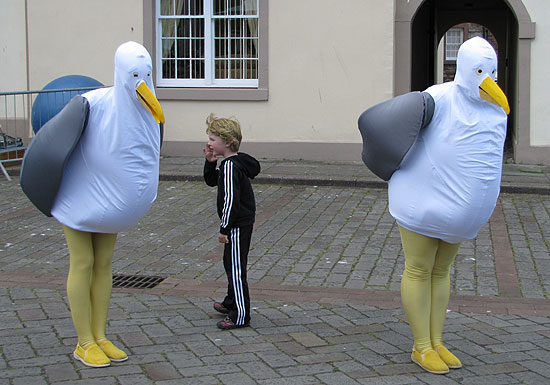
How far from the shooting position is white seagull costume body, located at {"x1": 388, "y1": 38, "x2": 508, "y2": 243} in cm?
405

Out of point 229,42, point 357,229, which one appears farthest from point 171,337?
point 229,42

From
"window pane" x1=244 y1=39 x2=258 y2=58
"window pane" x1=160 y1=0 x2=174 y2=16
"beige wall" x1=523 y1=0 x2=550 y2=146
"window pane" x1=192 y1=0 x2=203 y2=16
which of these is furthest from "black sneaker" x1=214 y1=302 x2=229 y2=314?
"window pane" x1=160 y1=0 x2=174 y2=16

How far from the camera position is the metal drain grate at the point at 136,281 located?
20.2 feet

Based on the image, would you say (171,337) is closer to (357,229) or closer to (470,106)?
(470,106)

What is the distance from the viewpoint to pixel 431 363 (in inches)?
169

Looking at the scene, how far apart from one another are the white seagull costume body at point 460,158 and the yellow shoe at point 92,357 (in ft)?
6.30

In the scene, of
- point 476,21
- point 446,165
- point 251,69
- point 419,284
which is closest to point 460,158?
point 446,165

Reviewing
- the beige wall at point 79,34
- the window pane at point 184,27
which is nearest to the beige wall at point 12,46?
the beige wall at point 79,34

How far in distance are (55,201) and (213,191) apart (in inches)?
237

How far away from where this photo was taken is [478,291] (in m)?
6.00

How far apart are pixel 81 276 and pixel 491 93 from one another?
251cm

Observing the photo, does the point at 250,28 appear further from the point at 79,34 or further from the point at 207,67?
the point at 79,34

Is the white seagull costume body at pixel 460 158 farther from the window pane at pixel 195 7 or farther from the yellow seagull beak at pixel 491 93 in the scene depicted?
the window pane at pixel 195 7

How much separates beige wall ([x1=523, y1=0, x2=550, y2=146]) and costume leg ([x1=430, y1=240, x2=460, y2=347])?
28.6 ft
